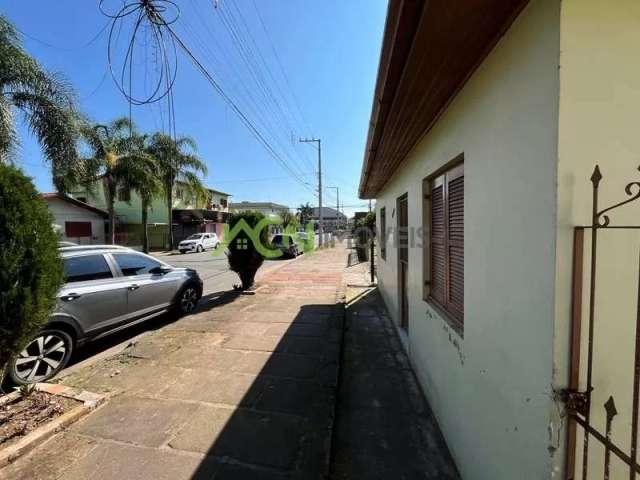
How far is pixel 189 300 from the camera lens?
22.4 ft

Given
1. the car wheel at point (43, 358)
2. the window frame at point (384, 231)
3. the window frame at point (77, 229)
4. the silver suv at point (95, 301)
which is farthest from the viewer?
the window frame at point (77, 229)

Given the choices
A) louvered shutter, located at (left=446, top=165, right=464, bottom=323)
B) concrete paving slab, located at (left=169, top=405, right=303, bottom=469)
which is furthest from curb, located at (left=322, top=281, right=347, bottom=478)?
louvered shutter, located at (left=446, top=165, right=464, bottom=323)

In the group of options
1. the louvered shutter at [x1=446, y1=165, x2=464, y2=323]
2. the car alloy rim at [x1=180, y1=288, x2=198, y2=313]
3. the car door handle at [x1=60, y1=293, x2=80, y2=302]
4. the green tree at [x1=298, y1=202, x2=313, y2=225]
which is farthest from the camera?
the green tree at [x1=298, y1=202, x2=313, y2=225]

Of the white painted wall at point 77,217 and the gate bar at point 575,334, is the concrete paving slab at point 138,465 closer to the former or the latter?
the gate bar at point 575,334

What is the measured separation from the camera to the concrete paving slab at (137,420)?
2729 millimetres

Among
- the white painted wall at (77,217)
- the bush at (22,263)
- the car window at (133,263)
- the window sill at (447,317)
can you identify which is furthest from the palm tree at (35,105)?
the white painted wall at (77,217)

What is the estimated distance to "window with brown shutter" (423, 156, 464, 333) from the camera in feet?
8.46

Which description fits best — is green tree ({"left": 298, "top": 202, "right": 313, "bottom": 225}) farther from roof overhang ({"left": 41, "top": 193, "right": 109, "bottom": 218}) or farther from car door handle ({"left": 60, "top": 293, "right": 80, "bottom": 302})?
car door handle ({"left": 60, "top": 293, "right": 80, "bottom": 302})

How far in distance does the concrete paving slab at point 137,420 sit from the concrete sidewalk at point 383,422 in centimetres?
150

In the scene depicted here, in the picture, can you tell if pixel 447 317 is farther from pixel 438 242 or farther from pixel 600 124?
pixel 600 124

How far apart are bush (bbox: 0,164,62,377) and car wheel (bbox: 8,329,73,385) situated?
101 cm

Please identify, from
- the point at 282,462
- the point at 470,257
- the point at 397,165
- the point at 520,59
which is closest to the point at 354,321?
the point at 397,165

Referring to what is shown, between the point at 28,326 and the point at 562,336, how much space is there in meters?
3.98

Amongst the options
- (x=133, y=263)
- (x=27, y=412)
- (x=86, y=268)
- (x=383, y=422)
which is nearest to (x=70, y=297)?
(x=86, y=268)
